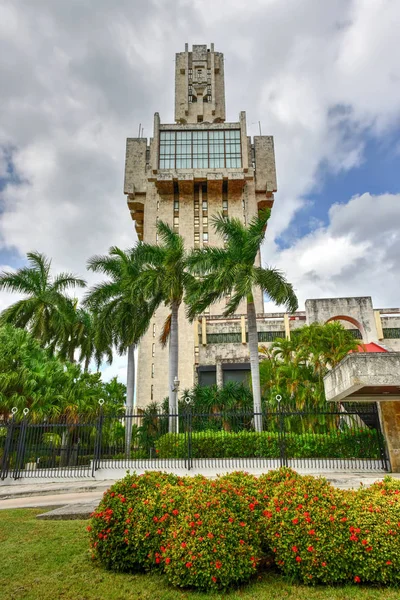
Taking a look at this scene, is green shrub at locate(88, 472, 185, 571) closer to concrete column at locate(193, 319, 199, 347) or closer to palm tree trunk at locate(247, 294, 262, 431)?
palm tree trunk at locate(247, 294, 262, 431)

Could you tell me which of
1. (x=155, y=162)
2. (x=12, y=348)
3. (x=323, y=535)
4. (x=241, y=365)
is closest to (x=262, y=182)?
(x=155, y=162)

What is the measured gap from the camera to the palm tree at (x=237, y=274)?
19.2 meters

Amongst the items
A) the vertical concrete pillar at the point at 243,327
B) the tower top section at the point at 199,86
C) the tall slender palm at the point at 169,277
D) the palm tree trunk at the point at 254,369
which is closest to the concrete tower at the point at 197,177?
the vertical concrete pillar at the point at 243,327

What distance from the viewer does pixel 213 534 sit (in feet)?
15.0

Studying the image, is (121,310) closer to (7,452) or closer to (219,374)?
(7,452)

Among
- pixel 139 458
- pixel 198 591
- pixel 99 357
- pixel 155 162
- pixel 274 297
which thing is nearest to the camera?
pixel 198 591

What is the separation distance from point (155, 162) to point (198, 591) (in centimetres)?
4576

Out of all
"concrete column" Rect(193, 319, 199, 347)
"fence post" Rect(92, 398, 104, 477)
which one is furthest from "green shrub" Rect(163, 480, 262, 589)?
"concrete column" Rect(193, 319, 199, 347)

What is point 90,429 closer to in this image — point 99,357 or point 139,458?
point 139,458

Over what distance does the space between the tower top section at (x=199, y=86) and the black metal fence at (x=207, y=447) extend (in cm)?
4833

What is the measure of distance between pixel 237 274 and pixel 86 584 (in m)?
15.3

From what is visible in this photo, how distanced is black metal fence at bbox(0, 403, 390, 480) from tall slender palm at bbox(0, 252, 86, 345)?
926 cm

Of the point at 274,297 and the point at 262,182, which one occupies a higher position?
the point at 262,182

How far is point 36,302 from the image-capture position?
26.3 m
